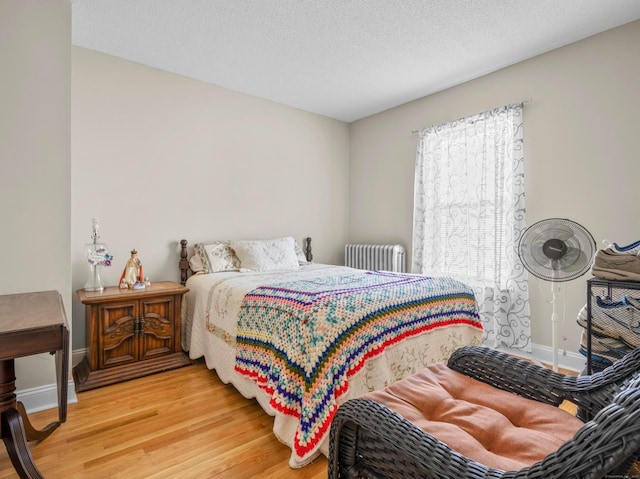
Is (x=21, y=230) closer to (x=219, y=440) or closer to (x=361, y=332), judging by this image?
(x=219, y=440)

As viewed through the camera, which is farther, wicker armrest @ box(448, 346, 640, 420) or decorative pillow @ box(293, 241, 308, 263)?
decorative pillow @ box(293, 241, 308, 263)

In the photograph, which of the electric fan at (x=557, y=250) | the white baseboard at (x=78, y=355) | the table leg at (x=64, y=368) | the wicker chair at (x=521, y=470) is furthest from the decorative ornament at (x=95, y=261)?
the electric fan at (x=557, y=250)

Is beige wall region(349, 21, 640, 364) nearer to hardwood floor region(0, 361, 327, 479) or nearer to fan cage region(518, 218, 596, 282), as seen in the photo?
fan cage region(518, 218, 596, 282)

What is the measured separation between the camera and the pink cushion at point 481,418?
0.91 metres

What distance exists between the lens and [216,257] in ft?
10.4

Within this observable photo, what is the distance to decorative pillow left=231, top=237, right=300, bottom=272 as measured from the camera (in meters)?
3.20

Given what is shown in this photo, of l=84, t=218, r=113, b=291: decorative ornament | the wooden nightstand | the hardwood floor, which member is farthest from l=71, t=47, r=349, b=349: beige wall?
the hardwood floor

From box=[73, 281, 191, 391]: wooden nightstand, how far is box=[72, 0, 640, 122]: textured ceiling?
1.96 metres

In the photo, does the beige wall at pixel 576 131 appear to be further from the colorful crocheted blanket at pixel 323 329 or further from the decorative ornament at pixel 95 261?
the decorative ornament at pixel 95 261

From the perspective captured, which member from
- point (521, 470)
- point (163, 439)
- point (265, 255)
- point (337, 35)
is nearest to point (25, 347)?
point (163, 439)

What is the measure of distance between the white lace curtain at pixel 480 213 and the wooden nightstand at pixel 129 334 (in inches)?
97.8

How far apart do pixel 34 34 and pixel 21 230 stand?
1185 millimetres

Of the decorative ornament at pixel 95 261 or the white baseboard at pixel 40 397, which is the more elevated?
the decorative ornament at pixel 95 261

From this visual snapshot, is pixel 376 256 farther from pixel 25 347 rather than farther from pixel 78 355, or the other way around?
pixel 25 347
